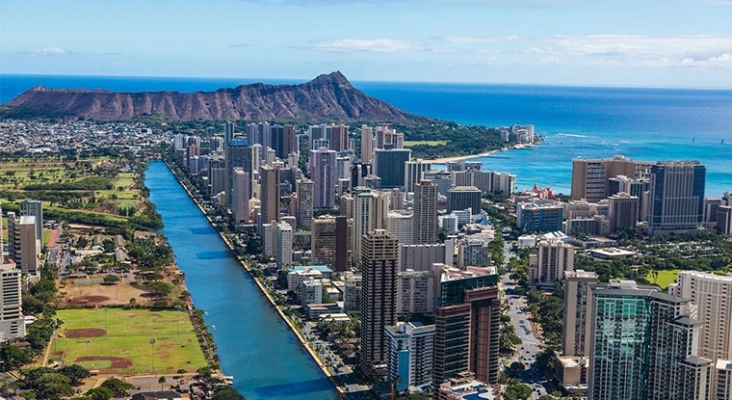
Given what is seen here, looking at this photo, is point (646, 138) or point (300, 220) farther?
point (646, 138)

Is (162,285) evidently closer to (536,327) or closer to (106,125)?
(536,327)

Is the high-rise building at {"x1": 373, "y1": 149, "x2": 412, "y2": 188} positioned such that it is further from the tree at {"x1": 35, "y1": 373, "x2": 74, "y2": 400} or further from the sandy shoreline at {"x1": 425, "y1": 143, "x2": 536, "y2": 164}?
the tree at {"x1": 35, "y1": 373, "x2": 74, "y2": 400}

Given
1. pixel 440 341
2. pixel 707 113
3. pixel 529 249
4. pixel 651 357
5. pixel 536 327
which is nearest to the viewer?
pixel 651 357

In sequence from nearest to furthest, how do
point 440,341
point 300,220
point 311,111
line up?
→ point 440,341 → point 300,220 → point 311,111

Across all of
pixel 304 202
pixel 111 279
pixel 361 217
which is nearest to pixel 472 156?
pixel 304 202

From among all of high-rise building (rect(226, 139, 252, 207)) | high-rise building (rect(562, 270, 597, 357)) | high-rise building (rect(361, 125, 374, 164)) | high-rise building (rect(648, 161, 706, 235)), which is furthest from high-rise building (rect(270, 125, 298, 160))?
high-rise building (rect(562, 270, 597, 357))

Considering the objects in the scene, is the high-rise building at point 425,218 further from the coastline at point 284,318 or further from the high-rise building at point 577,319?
the high-rise building at point 577,319

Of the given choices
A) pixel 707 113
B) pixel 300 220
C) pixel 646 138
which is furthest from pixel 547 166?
pixel 707 113
